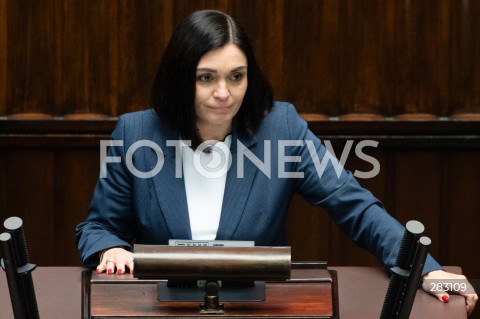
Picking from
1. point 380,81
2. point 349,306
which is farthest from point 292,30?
point 349,306

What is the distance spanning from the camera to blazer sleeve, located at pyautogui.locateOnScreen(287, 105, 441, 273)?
226 centimetres

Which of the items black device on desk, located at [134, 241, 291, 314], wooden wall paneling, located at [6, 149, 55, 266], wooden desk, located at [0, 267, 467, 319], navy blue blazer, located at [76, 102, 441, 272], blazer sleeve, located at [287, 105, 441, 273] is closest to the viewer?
black device on desk, located at [134, 241, 291, 314]

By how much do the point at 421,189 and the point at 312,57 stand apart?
0.61m

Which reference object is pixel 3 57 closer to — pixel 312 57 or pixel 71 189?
pixel 71 189

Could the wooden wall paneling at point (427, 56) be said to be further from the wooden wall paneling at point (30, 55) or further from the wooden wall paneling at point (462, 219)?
the wooden wall paneling at point (30, 55)

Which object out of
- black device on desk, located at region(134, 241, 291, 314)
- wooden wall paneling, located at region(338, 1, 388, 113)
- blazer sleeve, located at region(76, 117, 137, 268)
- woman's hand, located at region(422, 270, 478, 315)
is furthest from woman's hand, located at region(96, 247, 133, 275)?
wooden wall paneling, located at region(338, 1, 388, 113)

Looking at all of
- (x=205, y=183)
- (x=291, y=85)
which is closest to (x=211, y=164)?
(x=205, y=183)

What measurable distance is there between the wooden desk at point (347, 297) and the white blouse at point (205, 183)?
32cm

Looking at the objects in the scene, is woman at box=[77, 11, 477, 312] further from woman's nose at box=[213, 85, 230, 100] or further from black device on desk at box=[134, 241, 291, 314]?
black device on desk at box=[134, 241, 291, 314]

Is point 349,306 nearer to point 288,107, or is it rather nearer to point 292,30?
point 288,107

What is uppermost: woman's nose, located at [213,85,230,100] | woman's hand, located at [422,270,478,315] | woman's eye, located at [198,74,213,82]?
woman's eye, located at [198,74,213,82]

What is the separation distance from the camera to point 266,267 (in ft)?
5.83

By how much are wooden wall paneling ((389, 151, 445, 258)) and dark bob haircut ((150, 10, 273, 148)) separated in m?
1.09

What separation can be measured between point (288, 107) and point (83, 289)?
85 cm
